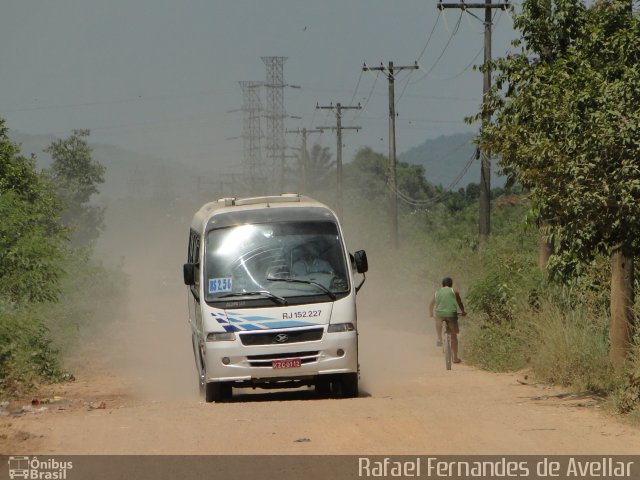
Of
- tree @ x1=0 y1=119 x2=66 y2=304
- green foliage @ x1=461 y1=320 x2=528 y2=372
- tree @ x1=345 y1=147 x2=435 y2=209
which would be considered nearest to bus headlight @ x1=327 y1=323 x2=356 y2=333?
green foliage @ x1=461 y1=320 x2=528 y2=372

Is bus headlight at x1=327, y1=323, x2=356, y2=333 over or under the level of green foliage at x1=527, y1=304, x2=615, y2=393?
over

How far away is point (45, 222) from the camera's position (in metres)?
35.8

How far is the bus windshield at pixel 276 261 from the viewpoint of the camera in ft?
54.0

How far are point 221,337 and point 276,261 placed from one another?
4.62 ft

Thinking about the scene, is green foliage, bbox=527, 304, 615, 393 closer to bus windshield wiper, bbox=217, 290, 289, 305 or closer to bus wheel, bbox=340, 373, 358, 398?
bus wheel, bbox=340, 373, 358, 398

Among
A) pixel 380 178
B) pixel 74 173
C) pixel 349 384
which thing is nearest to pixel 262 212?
pixel 349 384

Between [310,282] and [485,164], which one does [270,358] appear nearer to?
[310,282]

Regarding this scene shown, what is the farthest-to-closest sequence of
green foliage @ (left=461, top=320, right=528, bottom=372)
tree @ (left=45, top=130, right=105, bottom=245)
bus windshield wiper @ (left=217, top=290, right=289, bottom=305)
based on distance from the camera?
tree @ (left=45, top=130, right=105, bottom=245), green foliage @ (left=461, top=320, right=528, bottom=372), bus windshield wiper @ (left=217, top=290, right=289, bottom=305)

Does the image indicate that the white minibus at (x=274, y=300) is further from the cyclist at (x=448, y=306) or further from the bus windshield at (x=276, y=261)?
the cyclist at (x=448, y=306)

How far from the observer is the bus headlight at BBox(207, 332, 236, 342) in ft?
53.1

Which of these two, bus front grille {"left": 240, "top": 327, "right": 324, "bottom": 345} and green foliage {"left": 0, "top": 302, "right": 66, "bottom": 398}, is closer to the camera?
bus front grille {"left": 240, "top": 327, "right": 324, "bottom": 345}

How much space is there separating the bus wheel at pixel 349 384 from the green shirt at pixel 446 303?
17.6 ft
